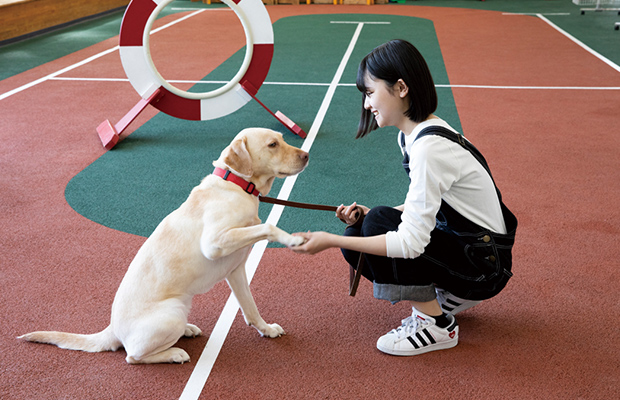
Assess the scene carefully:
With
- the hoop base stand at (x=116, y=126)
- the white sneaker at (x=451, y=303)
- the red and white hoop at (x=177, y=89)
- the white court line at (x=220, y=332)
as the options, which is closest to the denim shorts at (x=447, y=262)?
the white sneaker at (x=451, y=303)

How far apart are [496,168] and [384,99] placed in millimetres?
2437

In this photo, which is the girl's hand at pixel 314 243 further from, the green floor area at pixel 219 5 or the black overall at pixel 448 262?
the green floor area at pixel 219 5

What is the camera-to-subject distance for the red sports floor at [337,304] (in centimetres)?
216

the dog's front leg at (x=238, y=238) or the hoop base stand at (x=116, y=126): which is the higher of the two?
the dog's front leg at (x=238, y=238)

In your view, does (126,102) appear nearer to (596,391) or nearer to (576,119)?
(576,119)

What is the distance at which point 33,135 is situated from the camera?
16.4ft

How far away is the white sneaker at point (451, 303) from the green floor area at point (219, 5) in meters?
6.49

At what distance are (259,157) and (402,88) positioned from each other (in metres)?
0.67

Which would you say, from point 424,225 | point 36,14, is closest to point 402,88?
point 424,225

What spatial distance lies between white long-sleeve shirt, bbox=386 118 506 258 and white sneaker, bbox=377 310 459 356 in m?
0.41

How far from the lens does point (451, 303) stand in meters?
2.43

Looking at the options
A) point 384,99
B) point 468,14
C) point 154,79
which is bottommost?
point 468,14

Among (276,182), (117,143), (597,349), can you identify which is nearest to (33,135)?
(117,143)

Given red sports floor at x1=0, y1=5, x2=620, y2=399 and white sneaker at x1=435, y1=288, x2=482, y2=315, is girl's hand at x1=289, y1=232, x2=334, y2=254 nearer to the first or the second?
red sports floor at x1=0, y1=5, x2=620, y2=399
